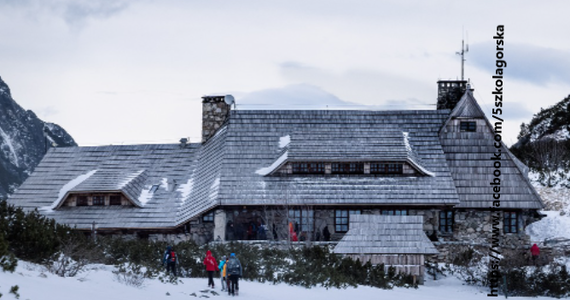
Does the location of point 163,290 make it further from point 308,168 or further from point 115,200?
point 115,200

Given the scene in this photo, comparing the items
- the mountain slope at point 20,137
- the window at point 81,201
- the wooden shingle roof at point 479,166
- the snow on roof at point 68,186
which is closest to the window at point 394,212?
the wooden shingle roof at point 479,166

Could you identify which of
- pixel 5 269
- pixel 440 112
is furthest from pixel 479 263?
pixel 5 269

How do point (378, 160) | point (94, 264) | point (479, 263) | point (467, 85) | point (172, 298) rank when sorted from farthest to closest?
point (467, 85) < point (378, 160) < point (479, 263) < point (94, 264) < point (172, 298)

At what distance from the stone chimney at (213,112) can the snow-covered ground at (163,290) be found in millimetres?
14394

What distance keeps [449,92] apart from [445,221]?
26.8 ft

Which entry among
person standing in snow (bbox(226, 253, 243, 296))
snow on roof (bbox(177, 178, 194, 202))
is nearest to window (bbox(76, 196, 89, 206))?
snow on roof (bbox(177, 178, 194, 202))

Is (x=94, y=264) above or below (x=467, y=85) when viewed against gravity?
below

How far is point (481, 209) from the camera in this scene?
41.5 metres

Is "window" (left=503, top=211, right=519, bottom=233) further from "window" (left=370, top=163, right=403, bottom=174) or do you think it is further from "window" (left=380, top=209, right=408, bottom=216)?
"window" (left=370, top=163, right=403, bottom=174)

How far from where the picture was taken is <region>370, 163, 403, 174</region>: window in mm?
41438

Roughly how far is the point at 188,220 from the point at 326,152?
6921mm

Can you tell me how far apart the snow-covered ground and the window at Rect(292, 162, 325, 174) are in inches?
303

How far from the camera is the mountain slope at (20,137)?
10206 cm

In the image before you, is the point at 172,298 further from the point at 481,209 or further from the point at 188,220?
the point at 481,209
